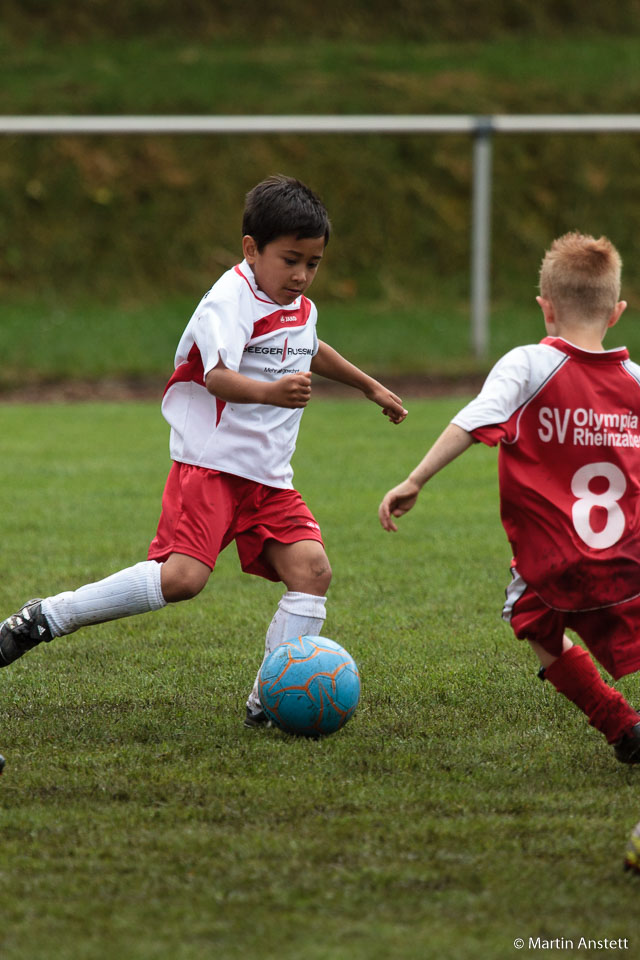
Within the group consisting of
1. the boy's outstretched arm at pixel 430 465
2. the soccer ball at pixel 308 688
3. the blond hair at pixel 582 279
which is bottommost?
the soccer ball at pixel 308 688

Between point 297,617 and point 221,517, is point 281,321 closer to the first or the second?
point 221,517

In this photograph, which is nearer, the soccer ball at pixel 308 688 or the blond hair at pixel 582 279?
the blond hair at pixel 582 279

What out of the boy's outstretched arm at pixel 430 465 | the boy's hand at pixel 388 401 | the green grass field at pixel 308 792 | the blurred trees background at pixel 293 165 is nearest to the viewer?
the green grass field at pixel 308 792

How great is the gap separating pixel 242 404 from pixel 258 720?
0.93 meters

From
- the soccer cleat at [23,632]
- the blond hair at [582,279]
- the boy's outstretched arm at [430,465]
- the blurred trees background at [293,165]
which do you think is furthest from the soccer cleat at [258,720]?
the blurred trees background at [293,165]

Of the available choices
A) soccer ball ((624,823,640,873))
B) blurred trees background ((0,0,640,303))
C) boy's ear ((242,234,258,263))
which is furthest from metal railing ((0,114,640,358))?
soccer ball ((624,823,640,873))

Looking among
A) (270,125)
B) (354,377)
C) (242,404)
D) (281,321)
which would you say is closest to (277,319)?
(281,321)

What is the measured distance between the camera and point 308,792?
3.14m

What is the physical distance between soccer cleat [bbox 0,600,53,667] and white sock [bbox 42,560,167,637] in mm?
22

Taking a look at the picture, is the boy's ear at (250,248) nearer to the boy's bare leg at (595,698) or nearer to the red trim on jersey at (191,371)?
the red trim on jersey at (191,371)

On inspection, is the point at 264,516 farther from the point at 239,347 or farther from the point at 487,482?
the point at 487,482

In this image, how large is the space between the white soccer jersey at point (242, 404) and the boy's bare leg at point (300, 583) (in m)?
0.21

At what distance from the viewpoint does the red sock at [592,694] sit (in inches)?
133

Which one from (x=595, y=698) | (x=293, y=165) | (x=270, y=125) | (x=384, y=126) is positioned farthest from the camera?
(x=293, y=165)
